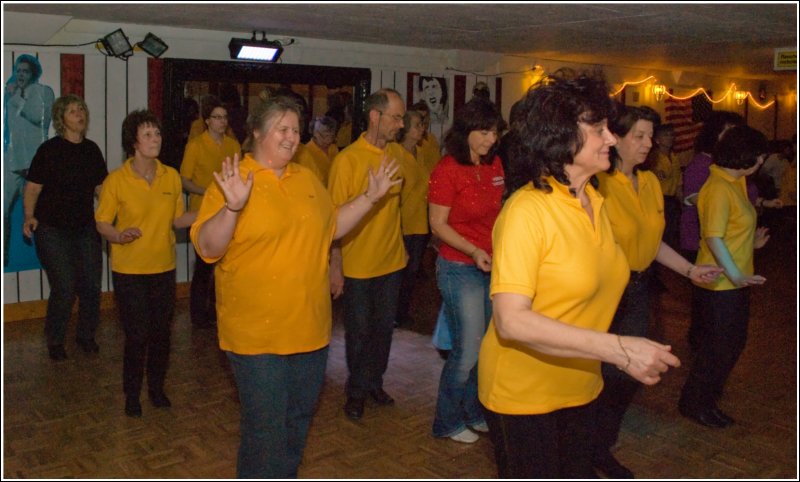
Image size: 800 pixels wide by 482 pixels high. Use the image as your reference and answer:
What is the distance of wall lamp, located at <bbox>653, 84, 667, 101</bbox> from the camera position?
11719 mm

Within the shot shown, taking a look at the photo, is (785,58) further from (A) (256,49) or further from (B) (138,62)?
(B) (138,62)

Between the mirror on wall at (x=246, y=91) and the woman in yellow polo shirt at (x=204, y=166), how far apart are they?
49 centimetres

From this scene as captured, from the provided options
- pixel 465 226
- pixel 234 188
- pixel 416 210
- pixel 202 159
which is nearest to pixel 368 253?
pixel 465 226

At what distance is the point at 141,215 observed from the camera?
407 cm

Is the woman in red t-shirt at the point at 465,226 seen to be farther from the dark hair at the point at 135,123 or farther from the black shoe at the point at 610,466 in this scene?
the dark hair at the point at 135,123

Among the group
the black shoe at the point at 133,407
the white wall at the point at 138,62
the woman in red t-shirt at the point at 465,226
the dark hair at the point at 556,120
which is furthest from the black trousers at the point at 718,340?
the white wall at the point at 138,62

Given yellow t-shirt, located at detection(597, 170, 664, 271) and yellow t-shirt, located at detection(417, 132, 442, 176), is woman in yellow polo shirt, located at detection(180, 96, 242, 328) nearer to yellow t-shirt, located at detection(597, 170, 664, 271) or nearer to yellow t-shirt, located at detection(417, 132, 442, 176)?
yellow t-shirt, located at detection(417, 132, 442, 176)

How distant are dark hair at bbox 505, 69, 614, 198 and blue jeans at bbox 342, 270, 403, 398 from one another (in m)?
1.89

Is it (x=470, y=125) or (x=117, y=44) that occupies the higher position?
(x=117, y=44)

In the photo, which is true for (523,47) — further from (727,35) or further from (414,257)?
(414,257)

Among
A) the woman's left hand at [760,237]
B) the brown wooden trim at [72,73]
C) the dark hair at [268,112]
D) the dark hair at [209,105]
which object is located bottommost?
the woman's left hand at [760,237]

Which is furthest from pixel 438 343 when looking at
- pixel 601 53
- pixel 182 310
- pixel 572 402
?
pixel 601 53

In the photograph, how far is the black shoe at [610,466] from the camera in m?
3.36

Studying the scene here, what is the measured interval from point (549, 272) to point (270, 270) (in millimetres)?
965
